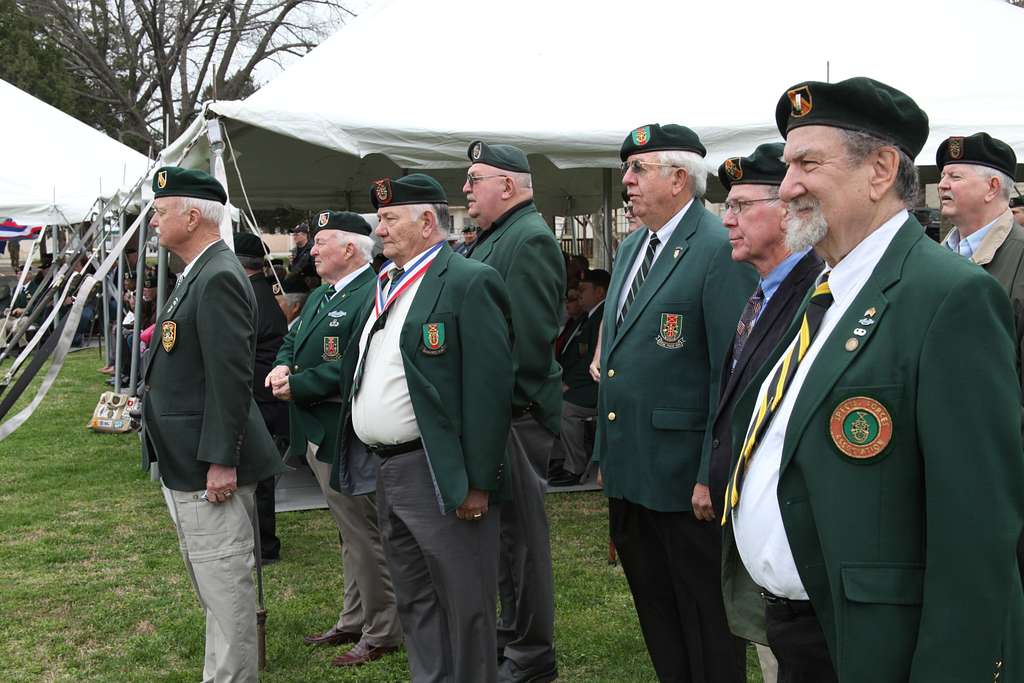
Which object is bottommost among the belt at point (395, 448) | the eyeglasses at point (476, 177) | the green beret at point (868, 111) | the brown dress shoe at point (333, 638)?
the brown dress shoe at point (333, 638)

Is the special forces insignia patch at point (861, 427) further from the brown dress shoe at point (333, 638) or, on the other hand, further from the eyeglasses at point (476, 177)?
the brown dress shoe at point (333, 638)

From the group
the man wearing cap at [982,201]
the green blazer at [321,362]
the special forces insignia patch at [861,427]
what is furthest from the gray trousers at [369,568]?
the special forces insignia patch at [861,427]

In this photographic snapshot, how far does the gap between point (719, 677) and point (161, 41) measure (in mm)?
31246

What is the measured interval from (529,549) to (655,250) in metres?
1.50

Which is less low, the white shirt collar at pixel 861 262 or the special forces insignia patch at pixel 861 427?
the white shirt collar at pixel 861 262

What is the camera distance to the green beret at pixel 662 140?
150 inches

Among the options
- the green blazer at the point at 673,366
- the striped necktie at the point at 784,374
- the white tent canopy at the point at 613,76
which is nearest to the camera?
the striped necktie at the point at 784,374

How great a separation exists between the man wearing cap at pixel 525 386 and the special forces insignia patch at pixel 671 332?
0.84 meters

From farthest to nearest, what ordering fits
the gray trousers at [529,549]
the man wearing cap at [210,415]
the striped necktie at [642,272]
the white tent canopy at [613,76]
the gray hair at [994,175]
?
the white tent canopy at [613,76] → the gray trousers at [529,549] → the gray hair at [994,175] → the man wearing cap at [210,415] → the striped necktie at [642,272]

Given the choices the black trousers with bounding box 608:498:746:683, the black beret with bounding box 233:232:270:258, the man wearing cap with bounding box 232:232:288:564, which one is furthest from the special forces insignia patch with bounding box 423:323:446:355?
the black beret with bounding box 233:232:270:258

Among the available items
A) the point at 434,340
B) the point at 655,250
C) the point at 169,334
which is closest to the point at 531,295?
the point at 655,250

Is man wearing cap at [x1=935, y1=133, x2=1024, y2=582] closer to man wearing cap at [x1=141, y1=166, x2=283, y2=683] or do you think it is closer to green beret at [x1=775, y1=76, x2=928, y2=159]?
green beret at [x1=775, y1=76, x2=928, y2=159]

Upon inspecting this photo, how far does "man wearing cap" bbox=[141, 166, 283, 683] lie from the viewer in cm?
394

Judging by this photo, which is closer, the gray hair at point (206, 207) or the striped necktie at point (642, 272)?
the striped necktie at point (642, 272)
